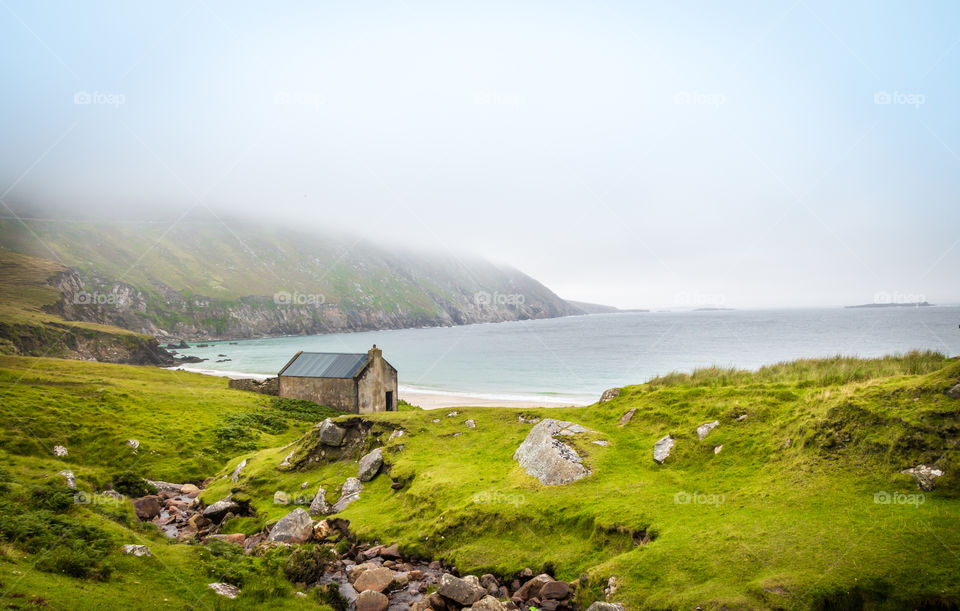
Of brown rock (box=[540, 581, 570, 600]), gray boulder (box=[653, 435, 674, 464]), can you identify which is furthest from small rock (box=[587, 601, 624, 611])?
gray boulder (box=[653, 435, 674, 464])

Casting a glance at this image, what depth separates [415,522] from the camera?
18938mm

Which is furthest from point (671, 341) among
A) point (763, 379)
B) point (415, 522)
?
point (415, 522)

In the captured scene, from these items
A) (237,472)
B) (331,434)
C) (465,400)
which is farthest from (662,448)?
(465,400)

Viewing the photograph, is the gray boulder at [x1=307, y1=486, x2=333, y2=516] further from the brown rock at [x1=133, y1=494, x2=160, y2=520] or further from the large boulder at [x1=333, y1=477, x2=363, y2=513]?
the brown rock at [x1=133, y1=494, x2=160, y2=520]

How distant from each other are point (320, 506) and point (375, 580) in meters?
7.84

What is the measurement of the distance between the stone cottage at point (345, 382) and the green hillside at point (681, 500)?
17.9 meters

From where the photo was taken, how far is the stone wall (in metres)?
53.1

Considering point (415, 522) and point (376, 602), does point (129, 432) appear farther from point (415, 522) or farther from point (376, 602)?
point (376, 602)

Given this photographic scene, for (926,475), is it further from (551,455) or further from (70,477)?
(70,477)

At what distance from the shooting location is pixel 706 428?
1906 centimetres

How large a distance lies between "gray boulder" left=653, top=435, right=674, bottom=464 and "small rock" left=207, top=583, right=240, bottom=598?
1509 cm

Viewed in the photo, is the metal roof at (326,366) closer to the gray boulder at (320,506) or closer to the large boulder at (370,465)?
the large boulder at (370,465)

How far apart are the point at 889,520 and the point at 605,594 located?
7425 millimetres

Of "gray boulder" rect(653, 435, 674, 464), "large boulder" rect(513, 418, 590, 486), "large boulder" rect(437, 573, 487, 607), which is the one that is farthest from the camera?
"large boulder" rect(513, 418, 590, 486)
